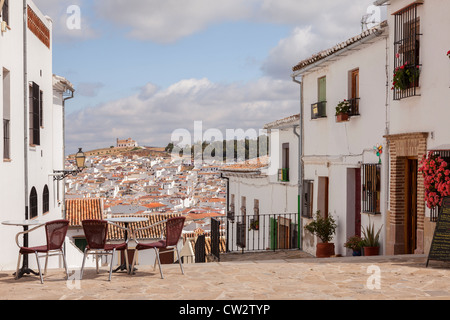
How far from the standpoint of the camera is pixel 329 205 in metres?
15.5

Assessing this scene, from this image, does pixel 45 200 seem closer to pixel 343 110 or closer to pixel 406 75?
pixel 343 110

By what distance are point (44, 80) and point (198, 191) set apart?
24079mm

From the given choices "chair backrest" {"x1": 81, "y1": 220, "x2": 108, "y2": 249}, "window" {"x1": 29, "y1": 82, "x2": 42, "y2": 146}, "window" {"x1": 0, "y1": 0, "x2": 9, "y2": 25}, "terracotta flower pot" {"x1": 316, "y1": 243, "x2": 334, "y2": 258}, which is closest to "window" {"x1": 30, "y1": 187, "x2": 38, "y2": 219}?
"window" {"x1": 29, "y1": 82, "x2": 42, "y2": 146}

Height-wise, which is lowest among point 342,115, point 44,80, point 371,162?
point 371,162

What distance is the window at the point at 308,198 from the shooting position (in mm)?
16703

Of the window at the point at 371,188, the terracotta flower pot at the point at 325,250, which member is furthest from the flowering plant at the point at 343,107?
the terracotta flower pot at the point at 325,250

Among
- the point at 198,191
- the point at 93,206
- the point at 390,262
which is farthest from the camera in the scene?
the point at 198,191

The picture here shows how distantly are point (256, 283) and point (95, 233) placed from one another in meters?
2.39

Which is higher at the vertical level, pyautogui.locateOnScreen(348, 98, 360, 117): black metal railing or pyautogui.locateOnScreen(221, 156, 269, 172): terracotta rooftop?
pyautogui.locateOnScreen(348, 98, 360, 117): black metal railing

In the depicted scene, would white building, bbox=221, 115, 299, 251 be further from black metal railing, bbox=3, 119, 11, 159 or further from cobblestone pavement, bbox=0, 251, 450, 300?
cobblestone pavement, bbox=0, 251, 450, 300

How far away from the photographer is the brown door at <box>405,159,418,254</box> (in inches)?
456

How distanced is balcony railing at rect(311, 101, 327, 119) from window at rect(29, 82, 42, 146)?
7589mm
